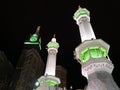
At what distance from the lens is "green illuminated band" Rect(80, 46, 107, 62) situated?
19.1 m

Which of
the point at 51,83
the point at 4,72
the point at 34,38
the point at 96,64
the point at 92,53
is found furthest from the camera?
the point at 34,38

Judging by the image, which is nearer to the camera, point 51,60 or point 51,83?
point 51,83

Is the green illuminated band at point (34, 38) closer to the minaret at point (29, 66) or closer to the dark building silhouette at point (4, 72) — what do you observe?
the minaret at point (29, 66)

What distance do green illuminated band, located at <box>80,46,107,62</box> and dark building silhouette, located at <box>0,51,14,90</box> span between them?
40.8m

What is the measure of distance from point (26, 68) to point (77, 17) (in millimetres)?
42625

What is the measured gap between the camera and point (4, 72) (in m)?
60.8

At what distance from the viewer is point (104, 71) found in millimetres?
18141

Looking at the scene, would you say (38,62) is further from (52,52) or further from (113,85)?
(113,85)

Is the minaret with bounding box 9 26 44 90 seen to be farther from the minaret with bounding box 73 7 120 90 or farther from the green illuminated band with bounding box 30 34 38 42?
the minaret with bounding box 73 7 120 90

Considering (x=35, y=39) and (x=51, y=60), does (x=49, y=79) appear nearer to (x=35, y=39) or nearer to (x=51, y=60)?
(x=51, y=60)

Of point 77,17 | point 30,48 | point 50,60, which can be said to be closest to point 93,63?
point 77,17

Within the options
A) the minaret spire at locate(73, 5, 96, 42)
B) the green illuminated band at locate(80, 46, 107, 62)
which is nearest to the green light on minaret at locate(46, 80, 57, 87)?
the green illuminated band at locate(80, 46, 107, 62)

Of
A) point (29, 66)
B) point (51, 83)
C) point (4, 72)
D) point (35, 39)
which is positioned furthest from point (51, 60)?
point (35, 39)

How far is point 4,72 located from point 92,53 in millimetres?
47171
